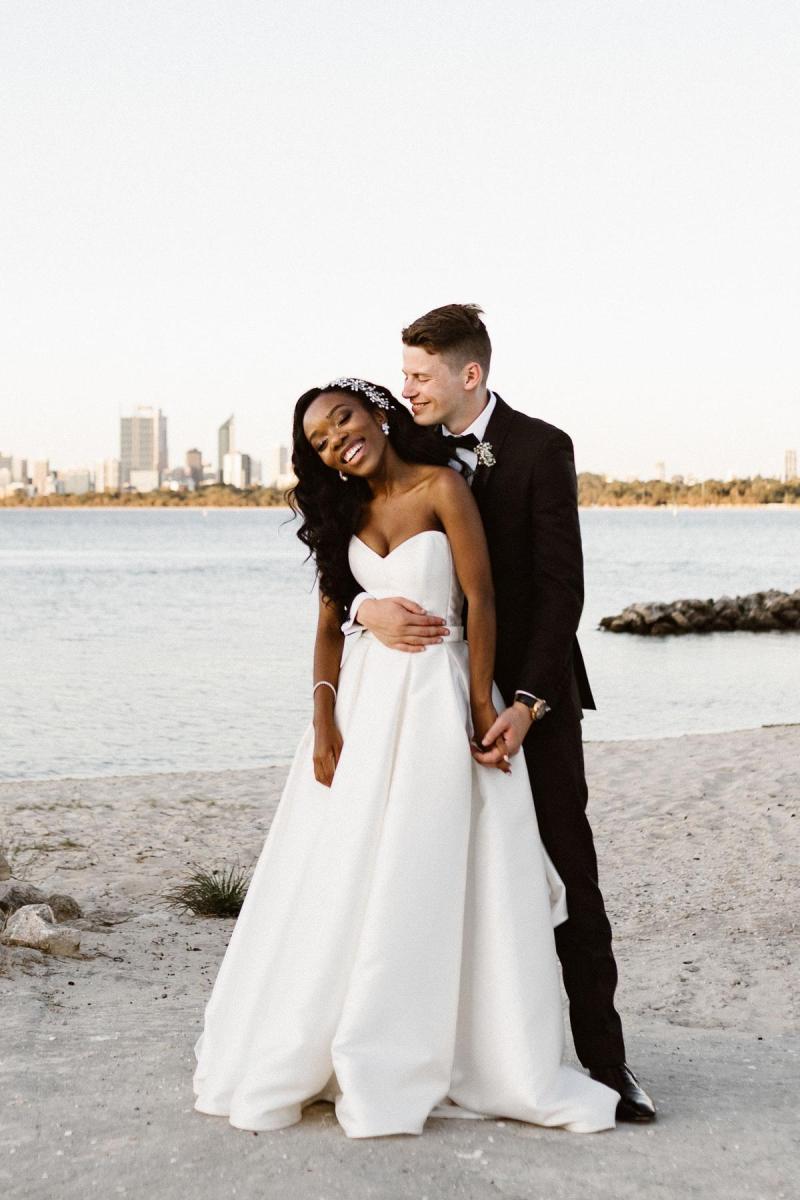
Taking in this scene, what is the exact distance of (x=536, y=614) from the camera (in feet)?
12.1

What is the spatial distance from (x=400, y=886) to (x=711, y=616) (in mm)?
33364

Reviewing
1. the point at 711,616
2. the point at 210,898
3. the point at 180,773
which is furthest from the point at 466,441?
the point at 711,616

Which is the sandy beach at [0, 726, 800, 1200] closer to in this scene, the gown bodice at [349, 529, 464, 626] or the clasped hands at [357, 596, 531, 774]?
the clasped hands at [357, 596, 531, 774]

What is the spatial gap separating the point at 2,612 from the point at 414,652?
38962 mm

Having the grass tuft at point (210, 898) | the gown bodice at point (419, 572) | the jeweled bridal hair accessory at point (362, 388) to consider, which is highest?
the jeweled bridal hair accessory at point (362, 388)

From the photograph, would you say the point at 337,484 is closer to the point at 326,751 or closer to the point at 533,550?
the point at 533,550

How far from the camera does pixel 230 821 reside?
10.4 meters

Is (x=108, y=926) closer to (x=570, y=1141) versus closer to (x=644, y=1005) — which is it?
(x=644, y=1005)

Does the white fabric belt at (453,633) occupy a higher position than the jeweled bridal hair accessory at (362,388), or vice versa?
the jeweled bridal hair accessory at (362,388)

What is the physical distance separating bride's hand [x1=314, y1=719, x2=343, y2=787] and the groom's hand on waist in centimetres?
31

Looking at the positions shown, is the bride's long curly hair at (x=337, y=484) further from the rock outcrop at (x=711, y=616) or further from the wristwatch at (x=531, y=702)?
the rock outcrop at (x=711, y=616)

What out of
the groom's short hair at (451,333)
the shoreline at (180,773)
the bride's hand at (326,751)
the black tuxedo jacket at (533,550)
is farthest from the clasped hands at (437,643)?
the shoreline at (180,773)

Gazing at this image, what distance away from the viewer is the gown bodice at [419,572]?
3543 millimetres

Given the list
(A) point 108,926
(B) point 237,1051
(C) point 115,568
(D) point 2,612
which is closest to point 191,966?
(A) point 108,926
